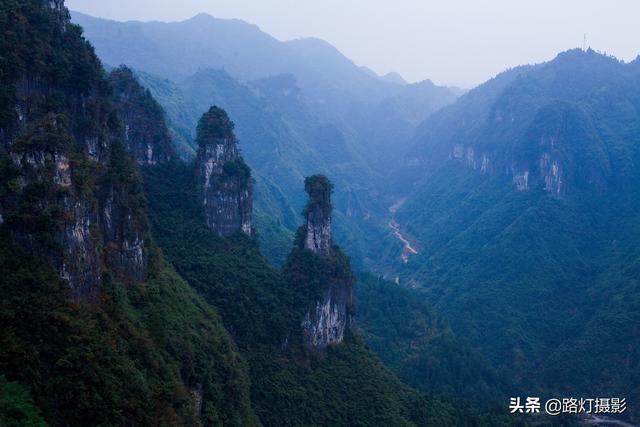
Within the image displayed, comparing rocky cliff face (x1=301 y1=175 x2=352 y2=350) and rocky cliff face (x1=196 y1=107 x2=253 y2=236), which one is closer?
rocky cliff face (x1=301 y1=175 x2=352 y2=350)

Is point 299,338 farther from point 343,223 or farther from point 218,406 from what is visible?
point 343,223

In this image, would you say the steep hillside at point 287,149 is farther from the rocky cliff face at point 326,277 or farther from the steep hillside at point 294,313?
the rocky cliff face at point 326,277

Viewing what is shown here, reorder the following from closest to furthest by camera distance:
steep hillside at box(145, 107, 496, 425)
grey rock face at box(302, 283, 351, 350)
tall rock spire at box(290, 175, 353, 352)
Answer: steep hillside at box(145, 107, 496, 425) → grey rock face at box(302, 283, 351, 350) → tall rock spire at box(290, 175, 353, 352)

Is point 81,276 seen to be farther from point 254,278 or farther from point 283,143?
point 283,143

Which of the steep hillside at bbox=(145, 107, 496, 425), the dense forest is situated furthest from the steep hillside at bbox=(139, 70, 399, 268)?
the steep hillside at bbox=(145, 107, 496, 425)

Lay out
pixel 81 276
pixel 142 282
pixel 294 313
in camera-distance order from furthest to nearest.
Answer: pixel 294 313
pixel 142 282
pixel 81 276

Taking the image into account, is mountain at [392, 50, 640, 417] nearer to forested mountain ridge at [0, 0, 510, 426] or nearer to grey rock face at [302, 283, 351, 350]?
forested mountain ridge at [0, 0, 510, 426]

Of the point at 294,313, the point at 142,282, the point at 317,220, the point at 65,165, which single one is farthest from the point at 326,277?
the point at 65,165
